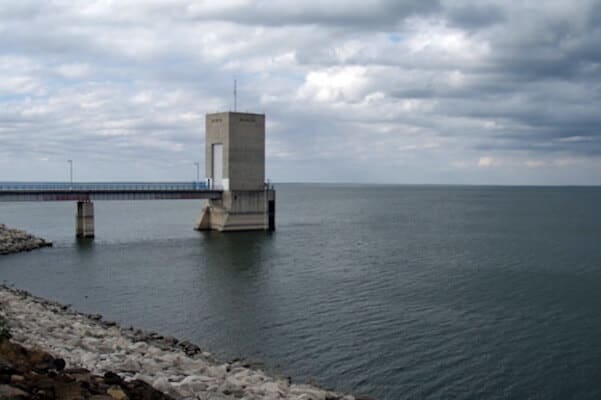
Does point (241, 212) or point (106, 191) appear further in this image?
point (241, 212)

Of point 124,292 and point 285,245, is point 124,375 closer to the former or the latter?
point 124,292

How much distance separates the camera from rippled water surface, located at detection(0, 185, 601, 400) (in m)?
22.2

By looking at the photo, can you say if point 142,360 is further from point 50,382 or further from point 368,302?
point 368,302

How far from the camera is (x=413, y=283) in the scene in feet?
129

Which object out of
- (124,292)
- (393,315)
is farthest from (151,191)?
(393,315)

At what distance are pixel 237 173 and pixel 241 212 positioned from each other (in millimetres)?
4343

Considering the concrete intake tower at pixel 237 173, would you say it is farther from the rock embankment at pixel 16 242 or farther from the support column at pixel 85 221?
the rock embankment at pixel 16 242

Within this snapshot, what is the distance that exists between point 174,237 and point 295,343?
4477 cm

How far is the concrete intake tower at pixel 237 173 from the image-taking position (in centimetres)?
6950

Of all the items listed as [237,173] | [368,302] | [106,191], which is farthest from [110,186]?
[368,302]

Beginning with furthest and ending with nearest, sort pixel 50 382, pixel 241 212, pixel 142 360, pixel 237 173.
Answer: pixel 241 212 < pixel 237 173 < pixel 142 360 < pixel 50 382

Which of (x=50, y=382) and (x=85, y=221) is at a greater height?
(x=85, y=221)

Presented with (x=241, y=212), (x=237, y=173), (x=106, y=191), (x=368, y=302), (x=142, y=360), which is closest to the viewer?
(x=142, y=360)

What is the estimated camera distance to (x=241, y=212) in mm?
70250
